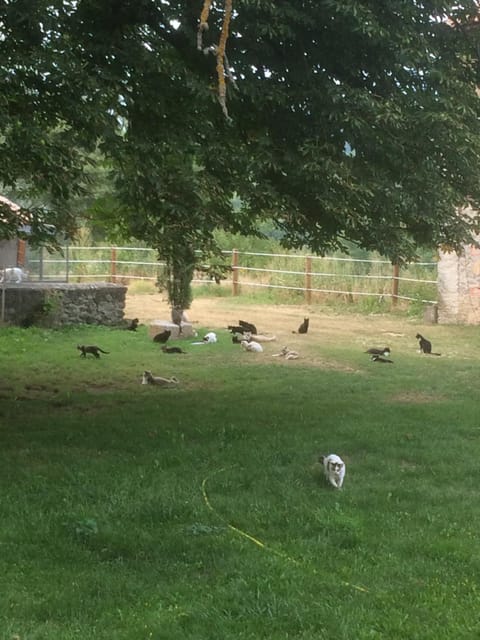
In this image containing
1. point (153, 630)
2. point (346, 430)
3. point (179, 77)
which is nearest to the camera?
point (153, 630)

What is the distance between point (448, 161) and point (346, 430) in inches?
97.3

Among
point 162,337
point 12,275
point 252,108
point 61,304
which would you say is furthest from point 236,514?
point 12,275

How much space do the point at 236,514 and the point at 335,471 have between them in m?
0.87

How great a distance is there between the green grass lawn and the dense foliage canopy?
1826 mm

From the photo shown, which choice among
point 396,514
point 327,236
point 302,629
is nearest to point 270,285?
point 327,236

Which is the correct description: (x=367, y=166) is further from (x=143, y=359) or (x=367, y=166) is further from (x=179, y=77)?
(x=143, y=359)

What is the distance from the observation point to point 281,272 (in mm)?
23234

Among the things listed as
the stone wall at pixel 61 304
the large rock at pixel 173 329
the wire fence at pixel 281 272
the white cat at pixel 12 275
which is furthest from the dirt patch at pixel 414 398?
the wire fence at pixel 281 272

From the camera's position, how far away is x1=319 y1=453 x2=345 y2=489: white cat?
5.35 m

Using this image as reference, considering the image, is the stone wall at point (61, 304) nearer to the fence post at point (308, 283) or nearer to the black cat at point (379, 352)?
the black cat at point (379, 352)

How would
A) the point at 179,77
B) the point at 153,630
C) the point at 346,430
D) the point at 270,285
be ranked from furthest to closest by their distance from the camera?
the point at 270,285 < the point at 346,430 < the point at 179,77 < the point at 153,630

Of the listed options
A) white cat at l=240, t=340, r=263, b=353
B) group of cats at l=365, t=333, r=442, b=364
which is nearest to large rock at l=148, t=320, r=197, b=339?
white cat at l=240, t=340, r=263, b=353

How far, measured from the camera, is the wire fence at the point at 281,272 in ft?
67.1

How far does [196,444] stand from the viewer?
6.48m
